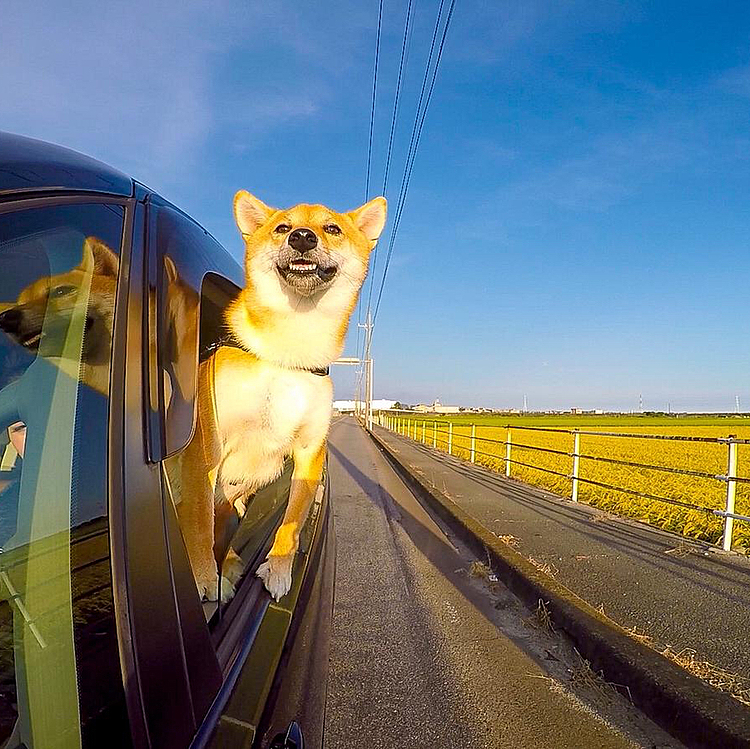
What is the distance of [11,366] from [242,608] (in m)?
A: 1.07

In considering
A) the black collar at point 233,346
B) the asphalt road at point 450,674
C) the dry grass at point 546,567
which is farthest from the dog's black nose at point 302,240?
the dry grass at point 546,567

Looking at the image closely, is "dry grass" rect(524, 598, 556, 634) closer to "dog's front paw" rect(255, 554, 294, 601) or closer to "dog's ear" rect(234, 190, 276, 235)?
"dog's front paw" rect(255, 554, 294, 601)

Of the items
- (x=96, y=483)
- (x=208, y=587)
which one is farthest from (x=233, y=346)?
(x=96, y=483)

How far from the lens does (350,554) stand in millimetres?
6133

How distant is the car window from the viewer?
0.82m

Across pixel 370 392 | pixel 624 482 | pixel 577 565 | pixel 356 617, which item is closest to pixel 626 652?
pixel 356 617

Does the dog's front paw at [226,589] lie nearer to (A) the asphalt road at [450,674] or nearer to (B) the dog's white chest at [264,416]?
(B) the dog's white chest at [264,416]

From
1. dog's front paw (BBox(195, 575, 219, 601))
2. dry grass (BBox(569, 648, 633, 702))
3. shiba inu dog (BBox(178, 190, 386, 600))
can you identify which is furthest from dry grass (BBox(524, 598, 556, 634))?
dog's front paw (BBox(195, 575, 219, 601))

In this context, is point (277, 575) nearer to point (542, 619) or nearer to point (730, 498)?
point (542, 619)

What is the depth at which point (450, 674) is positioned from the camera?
3342mm

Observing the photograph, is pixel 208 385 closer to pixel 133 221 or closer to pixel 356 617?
pixel 133 221

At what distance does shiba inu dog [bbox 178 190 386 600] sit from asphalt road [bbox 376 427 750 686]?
2596 millimetres

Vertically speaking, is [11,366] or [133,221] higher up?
[133,221]

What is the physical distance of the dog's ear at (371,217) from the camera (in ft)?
10.9
